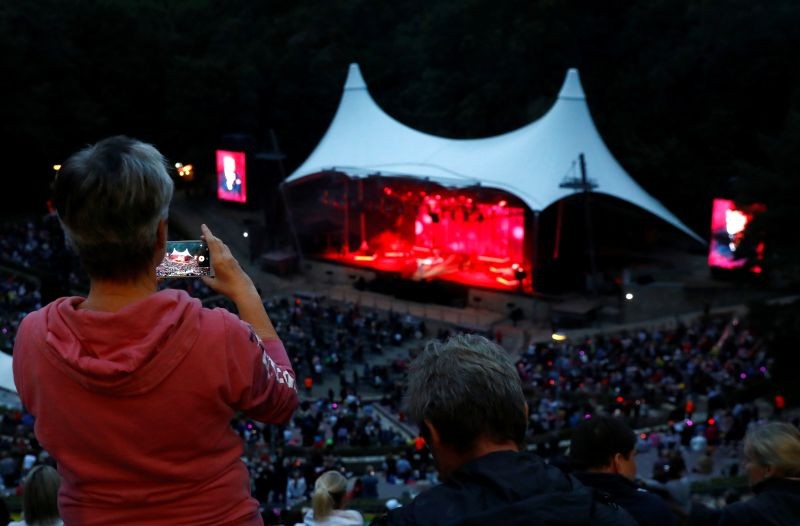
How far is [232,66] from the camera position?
3700cm

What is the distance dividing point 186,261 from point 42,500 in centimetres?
105

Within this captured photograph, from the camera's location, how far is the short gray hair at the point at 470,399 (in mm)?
1885

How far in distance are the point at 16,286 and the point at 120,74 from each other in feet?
48.8

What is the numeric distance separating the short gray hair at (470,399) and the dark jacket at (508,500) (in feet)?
0.25

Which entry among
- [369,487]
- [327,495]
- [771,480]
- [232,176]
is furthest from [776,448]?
[232,176]

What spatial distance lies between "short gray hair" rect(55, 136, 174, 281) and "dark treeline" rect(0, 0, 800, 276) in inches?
935

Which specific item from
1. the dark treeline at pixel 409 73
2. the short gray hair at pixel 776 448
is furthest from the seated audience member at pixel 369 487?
the dark treeline at pixel 409 73

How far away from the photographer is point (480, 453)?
189 centimetres

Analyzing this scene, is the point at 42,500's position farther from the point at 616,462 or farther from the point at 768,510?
the point at 768,510

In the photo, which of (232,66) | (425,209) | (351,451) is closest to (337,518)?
(351,451)

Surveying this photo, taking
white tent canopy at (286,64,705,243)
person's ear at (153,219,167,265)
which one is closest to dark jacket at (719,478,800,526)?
person's ear at (153,219,167,265)

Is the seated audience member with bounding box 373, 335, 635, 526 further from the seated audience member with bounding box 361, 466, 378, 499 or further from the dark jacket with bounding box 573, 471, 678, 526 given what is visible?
the seated audience member with bounding box 361, 466, 378, 499

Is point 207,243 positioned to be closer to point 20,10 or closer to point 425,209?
point 425,209

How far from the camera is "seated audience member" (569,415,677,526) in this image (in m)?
2.66
